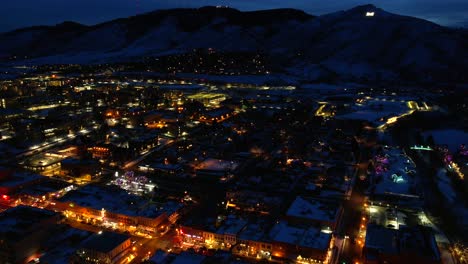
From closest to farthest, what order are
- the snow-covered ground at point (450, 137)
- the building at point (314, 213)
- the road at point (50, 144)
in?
the building at point (314, 213) < the road at point (50, 144) < the snow-covered ground at point (450, 137)

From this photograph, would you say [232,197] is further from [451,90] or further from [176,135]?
[451,90]

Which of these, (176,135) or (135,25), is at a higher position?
(135,25)

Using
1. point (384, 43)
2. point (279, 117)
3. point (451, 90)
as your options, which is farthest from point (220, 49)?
point (279, 117)

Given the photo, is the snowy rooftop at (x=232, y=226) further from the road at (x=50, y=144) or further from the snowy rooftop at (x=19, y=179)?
the road at (x=50, y=144)

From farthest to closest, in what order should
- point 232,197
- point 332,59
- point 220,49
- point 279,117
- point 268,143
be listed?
point 220,49
point 332,59
point 279,117
point 268,143
point 232,197

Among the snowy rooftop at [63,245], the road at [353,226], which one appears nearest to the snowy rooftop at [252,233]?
the road at [353,226]
